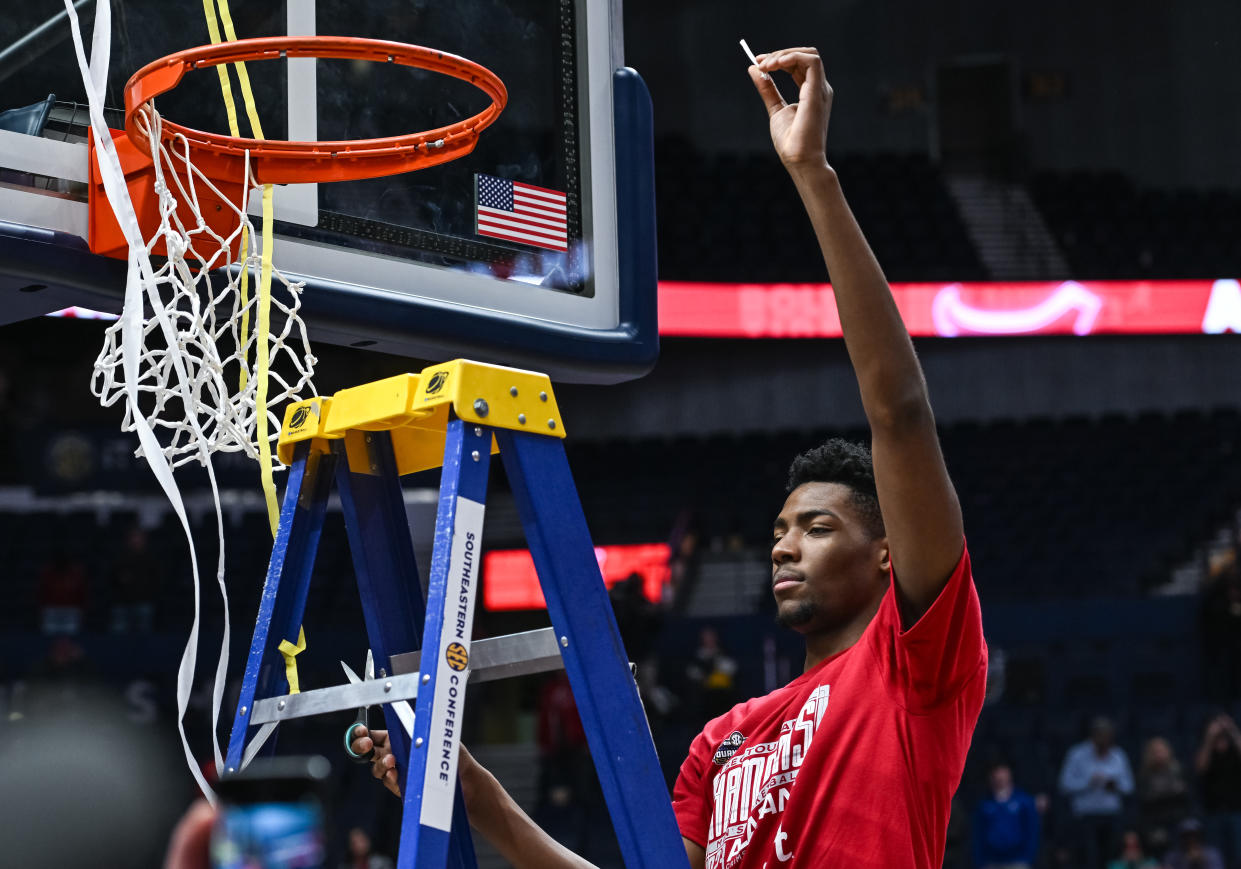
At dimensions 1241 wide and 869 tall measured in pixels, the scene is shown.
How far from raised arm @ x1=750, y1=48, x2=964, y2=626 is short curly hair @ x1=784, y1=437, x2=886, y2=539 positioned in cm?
34

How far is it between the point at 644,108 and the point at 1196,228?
38.8 feet

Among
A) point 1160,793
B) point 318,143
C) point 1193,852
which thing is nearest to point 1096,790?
point 1160,793

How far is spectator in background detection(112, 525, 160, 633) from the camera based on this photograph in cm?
903

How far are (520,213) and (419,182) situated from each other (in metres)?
0.21

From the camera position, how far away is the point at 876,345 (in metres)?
1.69

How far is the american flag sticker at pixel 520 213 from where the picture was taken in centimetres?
250

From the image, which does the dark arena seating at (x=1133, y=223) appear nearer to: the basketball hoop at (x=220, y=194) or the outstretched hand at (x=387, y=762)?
the basketball hoop at (x=220, y=194)

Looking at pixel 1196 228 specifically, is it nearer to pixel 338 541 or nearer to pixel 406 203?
pixel 338 541

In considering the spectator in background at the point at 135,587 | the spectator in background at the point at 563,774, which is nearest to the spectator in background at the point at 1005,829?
the spectator in background at the point at 563,774

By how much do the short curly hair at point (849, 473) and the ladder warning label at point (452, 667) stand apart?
71 centimetres

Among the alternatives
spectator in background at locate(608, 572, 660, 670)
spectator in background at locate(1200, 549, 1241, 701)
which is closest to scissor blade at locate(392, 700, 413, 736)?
spectator in background at locate(608, 572, 660, 670)

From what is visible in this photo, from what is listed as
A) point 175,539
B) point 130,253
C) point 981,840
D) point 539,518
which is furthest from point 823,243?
point 175,539

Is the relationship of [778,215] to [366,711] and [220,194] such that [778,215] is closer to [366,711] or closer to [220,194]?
[220,194]

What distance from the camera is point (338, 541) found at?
35.3ft
